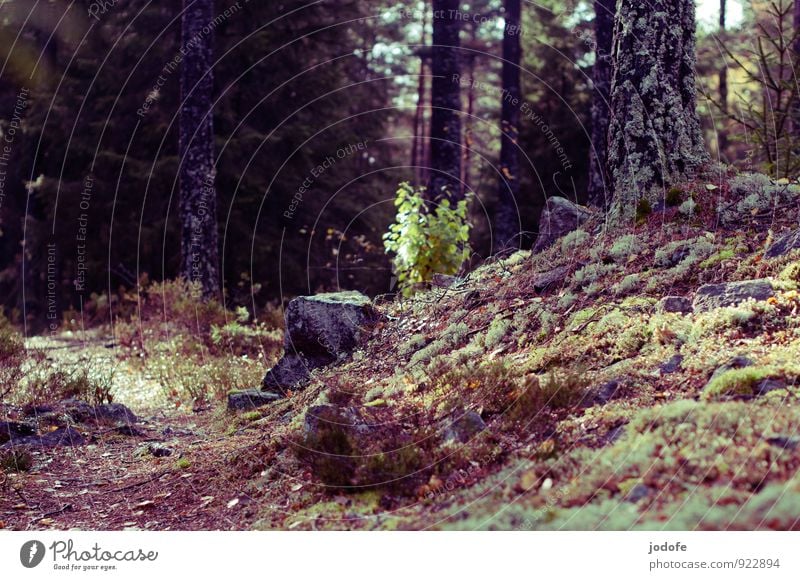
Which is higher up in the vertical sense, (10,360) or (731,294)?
(731,294)

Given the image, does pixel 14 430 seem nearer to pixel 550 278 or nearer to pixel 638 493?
pixel 550 278

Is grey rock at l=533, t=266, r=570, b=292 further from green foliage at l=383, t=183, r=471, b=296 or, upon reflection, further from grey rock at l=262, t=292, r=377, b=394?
green foliage at l=383, t=183, r=471, b=296

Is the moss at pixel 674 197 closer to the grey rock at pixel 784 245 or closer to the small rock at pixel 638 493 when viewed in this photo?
the grey rock at pixel 784 245

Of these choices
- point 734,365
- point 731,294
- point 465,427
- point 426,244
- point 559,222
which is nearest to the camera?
point 734,365

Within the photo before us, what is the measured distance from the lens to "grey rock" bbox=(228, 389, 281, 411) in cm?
847

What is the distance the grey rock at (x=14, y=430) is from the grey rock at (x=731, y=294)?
624 centimetres

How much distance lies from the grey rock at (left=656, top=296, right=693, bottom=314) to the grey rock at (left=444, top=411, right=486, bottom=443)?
6.48ft

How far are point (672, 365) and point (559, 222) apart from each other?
3.95 metres

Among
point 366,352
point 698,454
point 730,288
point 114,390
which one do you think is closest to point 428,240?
point 366,352

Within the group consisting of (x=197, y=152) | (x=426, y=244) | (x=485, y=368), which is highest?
(x=197, y=152)

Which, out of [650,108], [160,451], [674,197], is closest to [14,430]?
[160,451]

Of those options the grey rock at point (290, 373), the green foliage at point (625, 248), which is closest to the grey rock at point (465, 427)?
the green foliage at point (625, 248)

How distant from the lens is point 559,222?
9.21 metres

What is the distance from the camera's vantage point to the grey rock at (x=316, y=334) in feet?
28.6
